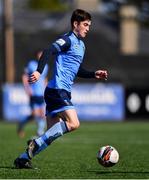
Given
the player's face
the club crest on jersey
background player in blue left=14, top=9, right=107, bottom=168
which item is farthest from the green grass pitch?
the player's face

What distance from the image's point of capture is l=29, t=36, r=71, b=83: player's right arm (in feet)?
33.4

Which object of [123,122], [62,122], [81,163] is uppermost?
[62,122]

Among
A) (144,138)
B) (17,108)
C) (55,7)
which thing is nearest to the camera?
(144,138)

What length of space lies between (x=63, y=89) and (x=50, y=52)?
770 mm

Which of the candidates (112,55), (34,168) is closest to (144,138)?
(34,168)

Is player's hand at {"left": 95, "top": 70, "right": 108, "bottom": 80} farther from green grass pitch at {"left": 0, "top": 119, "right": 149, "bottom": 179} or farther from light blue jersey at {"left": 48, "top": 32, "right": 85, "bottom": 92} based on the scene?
green grass pitch at {"left": 0, "top": 119, "right": 149, "bottom": 179}

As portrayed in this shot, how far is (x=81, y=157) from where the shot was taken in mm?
13469

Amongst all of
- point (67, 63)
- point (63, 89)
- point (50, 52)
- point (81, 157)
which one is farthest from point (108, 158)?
point (81, 157)

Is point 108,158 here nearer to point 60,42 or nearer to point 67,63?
point 67,63

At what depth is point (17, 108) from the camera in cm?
2802

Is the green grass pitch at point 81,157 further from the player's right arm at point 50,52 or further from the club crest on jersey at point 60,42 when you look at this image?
the club crest on jersey at point 60,42

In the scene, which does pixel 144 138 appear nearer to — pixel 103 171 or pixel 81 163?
pixel 81 163

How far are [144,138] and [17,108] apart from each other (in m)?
9.67

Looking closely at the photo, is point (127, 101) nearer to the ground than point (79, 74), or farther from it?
nearer to the ground
